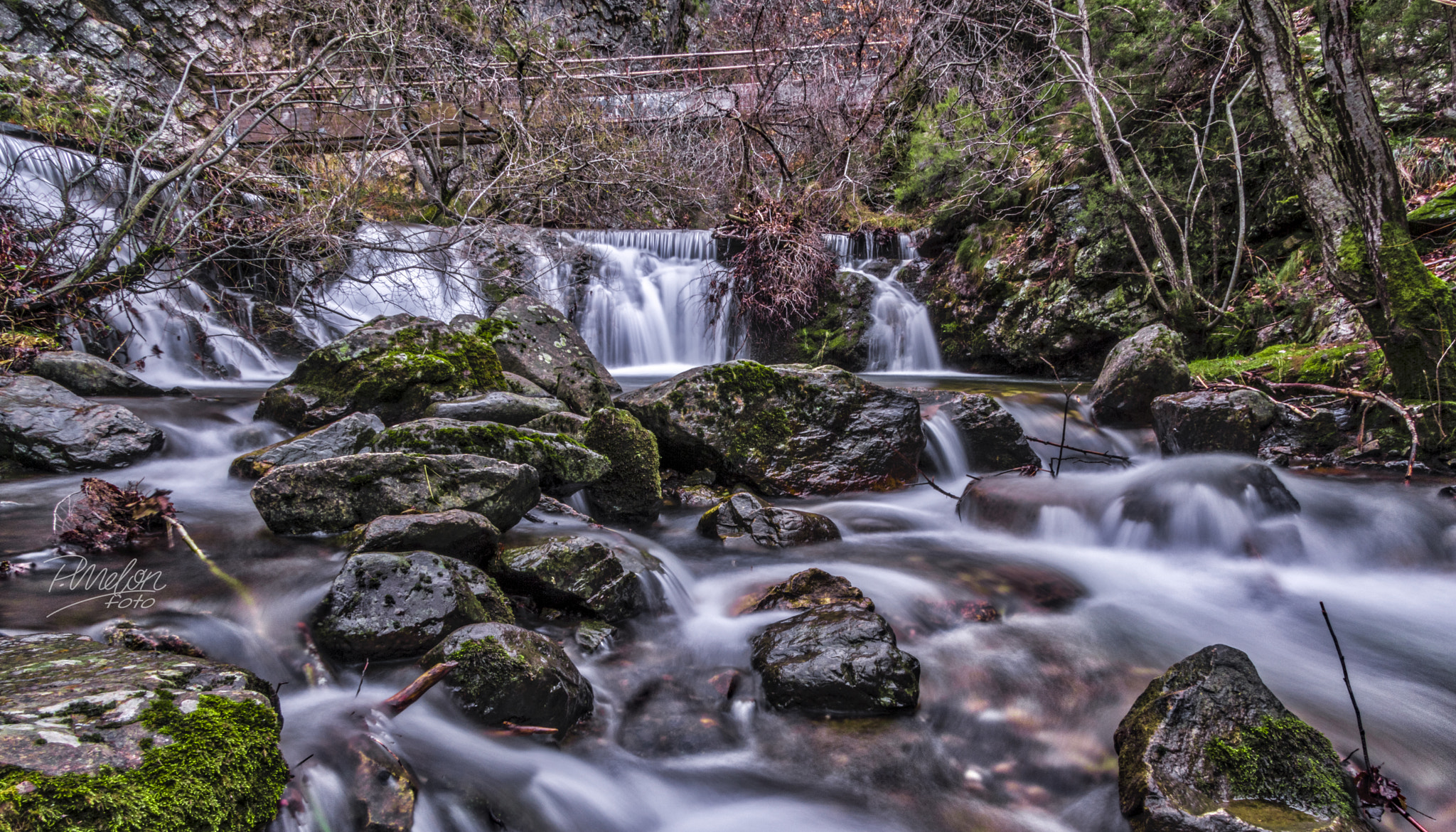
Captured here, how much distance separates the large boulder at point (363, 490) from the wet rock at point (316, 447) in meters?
0.72

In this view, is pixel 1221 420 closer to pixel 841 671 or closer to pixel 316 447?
pixel 841 671

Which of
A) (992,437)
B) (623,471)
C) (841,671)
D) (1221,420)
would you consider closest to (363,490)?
(623,471)

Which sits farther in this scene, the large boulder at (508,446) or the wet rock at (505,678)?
the large boulder at (508,446)

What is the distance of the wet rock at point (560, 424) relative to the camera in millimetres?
4715

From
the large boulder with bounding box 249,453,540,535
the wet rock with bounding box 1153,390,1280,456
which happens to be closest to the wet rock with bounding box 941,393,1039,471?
the wet rock with bounding box 1153,390,1280,456

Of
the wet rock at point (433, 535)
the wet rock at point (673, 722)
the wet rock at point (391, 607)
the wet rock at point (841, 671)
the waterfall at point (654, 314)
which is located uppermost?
the waterfall at point (654, 314)

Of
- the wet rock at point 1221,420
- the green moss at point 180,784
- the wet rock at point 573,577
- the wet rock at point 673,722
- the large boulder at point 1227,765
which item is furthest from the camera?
the wet rock at point 1221,420

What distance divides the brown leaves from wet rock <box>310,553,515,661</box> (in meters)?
1.52

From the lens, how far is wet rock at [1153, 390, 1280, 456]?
201 inches

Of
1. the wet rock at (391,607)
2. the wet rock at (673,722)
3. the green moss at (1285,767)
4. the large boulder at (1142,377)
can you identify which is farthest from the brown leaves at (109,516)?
the large boulder at (1142,377)

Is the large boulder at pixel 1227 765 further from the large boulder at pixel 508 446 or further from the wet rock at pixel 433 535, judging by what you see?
the large boulder at pixel 508 446

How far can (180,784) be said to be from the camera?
1486mm

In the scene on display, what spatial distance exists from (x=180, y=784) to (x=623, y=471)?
3.11 metres

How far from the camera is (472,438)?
3963 mm
